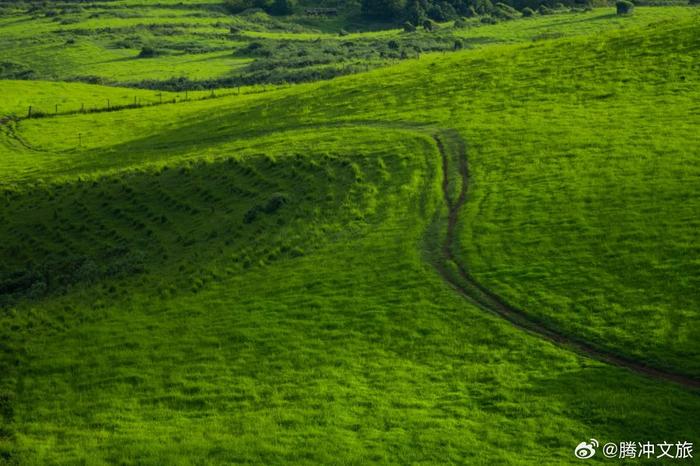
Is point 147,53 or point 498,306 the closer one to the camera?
point 498,306

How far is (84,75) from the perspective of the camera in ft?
434

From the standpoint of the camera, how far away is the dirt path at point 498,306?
2920 cm

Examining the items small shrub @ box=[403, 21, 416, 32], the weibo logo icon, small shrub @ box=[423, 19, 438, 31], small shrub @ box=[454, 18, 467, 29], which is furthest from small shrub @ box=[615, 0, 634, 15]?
the weibo logo icon

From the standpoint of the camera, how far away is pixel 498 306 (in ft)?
113

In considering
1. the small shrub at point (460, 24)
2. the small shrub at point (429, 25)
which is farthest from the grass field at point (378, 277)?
the small shrub at point (429, 25)

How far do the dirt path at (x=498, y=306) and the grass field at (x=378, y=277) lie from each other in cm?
34

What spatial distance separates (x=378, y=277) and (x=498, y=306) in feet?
19.8

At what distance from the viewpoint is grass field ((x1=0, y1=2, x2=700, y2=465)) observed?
91.0 ft

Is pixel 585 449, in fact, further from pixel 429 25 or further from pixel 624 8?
pixel 429 25

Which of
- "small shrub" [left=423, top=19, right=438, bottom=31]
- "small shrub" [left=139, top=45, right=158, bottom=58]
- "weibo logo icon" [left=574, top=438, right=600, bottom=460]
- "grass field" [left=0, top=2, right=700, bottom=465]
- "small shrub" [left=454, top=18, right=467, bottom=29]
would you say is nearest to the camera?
"weibo logo icon" [left=574, top=438, right=600, bottom=460]

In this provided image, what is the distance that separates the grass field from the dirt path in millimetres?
337

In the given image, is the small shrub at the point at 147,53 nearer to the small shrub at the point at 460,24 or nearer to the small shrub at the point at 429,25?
the small shrub at the point at 429,25

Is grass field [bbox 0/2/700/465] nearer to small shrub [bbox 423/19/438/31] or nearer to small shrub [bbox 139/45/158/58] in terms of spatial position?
small shrub [bbox 139/45/158/58]

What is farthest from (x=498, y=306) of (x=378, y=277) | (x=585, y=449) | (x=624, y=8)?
(x=624, y=8)
